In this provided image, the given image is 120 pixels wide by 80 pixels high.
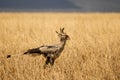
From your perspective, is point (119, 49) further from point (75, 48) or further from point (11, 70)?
point (11, 70)

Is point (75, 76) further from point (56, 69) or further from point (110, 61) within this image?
point (110, 61)

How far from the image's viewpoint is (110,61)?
499 centimetres

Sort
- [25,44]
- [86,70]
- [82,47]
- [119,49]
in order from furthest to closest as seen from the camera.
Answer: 1. [25,44]
2. [82,47]
3. [119,49]
4. [86,70]

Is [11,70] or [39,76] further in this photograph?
[11,70]

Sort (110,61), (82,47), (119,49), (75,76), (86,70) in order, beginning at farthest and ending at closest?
(82,47) → (119,49) → (110,61) → (86,70) → (75,76)

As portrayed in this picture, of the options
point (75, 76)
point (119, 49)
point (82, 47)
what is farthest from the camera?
point (82, 47)

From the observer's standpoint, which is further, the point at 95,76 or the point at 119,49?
the point at 119,49

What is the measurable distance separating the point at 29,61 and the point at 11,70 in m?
0.54

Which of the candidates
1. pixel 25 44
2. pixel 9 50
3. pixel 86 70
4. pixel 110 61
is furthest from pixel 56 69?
pixel 25 44

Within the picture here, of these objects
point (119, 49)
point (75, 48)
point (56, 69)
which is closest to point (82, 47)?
point (75, 48)

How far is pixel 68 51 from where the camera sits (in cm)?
588

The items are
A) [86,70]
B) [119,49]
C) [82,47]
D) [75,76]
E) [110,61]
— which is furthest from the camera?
[82,47]

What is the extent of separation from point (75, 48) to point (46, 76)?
2.16 m

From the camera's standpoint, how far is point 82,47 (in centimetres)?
621
